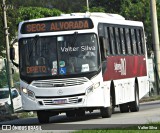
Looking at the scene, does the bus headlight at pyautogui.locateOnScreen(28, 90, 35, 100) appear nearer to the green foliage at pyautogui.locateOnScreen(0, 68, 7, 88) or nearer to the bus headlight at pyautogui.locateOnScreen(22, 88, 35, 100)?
the bus headlight at pyautogui.locateOnScreen(22, 88, 35, 100)

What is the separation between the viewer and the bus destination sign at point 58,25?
22.9 m

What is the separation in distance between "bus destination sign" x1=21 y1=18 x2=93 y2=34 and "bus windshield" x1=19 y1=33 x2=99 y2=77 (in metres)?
0.27

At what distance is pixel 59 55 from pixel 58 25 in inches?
Result: 41.3

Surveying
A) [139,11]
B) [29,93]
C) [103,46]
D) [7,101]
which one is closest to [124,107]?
[103,46]

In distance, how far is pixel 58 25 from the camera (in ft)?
75.2

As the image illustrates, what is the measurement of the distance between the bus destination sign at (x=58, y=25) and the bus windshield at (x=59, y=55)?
270mm

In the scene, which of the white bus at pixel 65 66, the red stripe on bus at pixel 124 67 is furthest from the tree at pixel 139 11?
the white bus at pixel 65 66

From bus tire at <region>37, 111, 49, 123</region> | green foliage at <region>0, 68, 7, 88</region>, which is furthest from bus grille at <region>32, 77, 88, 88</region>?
green foliage at <region>0, 68, 7, 88</region>

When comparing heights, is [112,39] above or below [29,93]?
above

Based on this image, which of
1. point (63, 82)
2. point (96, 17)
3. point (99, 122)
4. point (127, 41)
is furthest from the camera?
point (127, 41)

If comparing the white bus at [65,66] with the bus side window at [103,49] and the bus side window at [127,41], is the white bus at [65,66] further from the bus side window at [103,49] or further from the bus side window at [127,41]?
the bus side window at [127,41]

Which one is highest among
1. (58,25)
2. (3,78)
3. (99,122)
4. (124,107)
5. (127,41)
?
(58,25)

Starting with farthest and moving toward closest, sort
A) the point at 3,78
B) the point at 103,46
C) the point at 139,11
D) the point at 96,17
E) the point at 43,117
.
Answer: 1. the point at 139,11
2. the point at 3,78
3. the point at 43,117
4. the point at 96,17
5. the point at 103,46

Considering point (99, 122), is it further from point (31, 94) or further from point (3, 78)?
point (3, 78)
